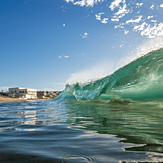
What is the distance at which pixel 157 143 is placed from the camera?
1265 millimetres

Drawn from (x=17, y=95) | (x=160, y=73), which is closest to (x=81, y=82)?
(x=160, y=73)

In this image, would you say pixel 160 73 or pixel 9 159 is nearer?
pixel 9 159

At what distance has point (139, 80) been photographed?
7.69m

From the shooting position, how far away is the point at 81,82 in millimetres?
11227

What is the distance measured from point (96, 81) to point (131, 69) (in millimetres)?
2703

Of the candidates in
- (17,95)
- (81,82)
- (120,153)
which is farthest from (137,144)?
(17,95)

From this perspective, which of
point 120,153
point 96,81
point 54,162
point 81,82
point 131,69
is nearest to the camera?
point 54,162

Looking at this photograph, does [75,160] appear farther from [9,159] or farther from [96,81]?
[96,81]

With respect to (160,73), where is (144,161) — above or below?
below

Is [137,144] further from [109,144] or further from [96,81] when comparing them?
[96,81]

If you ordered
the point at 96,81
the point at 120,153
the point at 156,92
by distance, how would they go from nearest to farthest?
the point at 120,153 < the point at 156,92 < the point at 96,81

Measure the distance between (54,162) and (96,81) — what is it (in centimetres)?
874

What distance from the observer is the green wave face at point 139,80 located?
6687 mm

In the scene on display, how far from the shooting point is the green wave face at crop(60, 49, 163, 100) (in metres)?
6.69
